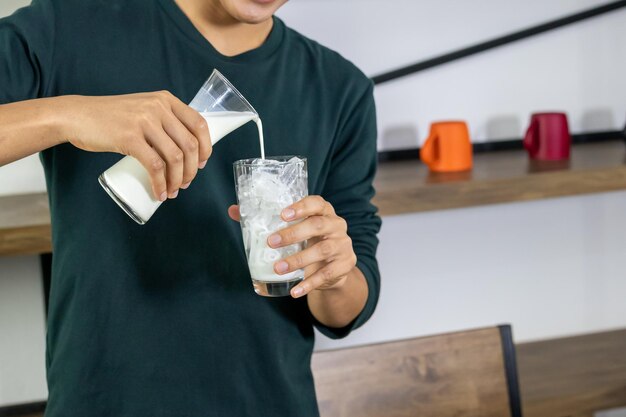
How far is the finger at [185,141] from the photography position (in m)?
0.85

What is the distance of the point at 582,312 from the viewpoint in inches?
104

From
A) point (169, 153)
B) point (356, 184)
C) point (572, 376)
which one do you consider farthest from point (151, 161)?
point (572, 376)

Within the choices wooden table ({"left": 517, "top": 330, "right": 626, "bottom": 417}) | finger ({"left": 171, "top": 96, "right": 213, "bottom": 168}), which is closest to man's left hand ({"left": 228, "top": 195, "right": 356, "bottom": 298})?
finger ({"left": 171, "top": 96, "right": 213, "bottom": 168})

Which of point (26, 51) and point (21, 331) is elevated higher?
point (26, 51)

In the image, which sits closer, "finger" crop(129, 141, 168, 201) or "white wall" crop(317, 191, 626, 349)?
"finger" crop(129, 141, 168, 201)

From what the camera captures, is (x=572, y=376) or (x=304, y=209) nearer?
(x=304, y=209)

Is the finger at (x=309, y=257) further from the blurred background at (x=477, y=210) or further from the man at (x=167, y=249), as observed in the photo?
the blurred background at (x=477, y=210)

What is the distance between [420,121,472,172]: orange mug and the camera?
209 cm

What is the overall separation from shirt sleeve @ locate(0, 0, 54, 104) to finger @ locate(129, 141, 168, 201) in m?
0.26

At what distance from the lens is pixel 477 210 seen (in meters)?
2.49

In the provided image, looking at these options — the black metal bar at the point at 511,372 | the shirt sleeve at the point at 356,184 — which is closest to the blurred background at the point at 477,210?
the black metal bar at the point at 511,372

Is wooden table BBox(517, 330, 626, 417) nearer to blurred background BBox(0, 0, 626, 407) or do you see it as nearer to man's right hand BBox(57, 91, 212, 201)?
blurred background BBox(0, 0, 626, 407)

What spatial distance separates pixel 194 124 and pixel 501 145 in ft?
5.48

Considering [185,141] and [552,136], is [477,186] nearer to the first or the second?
[552,136]
